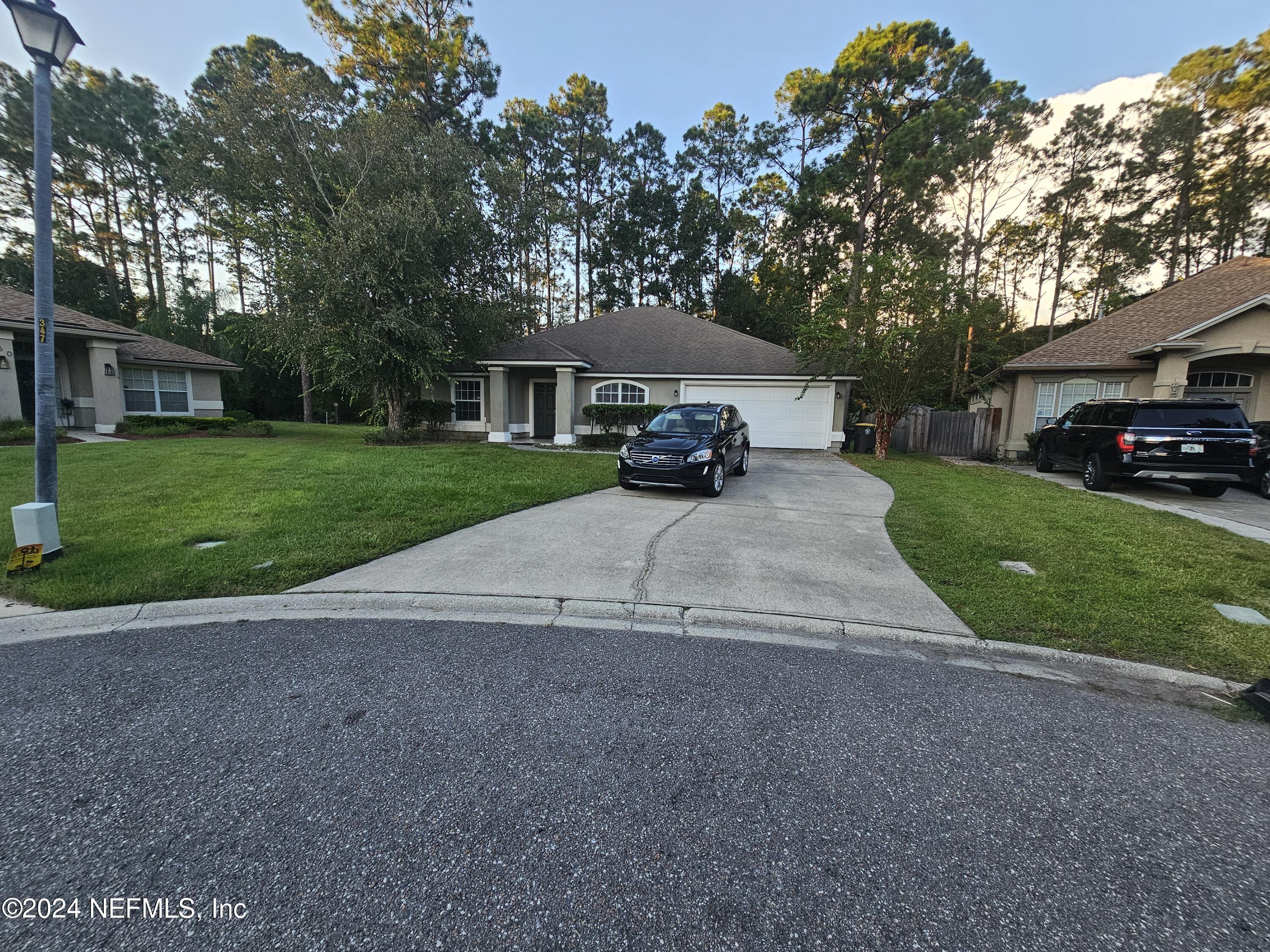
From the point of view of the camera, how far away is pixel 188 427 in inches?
679

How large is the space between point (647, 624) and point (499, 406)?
15.1 m

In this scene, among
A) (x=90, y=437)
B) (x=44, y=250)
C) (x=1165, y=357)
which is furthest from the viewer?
(x=90, y=437)

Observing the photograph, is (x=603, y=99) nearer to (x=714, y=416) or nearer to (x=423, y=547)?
(x=714, y=416)

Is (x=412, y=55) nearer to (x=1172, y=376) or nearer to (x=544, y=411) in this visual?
(x=544, y=411)

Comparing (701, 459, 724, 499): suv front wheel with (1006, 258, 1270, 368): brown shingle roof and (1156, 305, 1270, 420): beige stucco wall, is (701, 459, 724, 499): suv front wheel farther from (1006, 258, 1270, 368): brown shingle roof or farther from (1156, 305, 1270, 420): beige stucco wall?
(1156, 305, 1270, 420): beige stucco wall

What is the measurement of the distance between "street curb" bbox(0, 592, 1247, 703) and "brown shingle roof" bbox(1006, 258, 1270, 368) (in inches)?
611

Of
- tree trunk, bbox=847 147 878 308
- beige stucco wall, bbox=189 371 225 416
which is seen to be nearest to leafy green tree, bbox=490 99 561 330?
beige stucco wall, bbox=189 371 225 416

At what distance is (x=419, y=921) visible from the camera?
65.4 inches

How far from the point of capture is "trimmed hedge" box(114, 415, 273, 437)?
53.4 ft

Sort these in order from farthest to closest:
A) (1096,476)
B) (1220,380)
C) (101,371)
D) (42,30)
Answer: (101,371), (1220,380), (1096,476), (42,30)

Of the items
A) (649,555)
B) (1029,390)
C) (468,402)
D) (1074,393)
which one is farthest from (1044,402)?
(468,402)

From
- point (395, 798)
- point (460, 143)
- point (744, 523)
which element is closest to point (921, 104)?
point (460, 143)

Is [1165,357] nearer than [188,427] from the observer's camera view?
Yes

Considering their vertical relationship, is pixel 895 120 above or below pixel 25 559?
above
